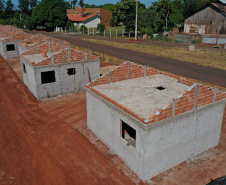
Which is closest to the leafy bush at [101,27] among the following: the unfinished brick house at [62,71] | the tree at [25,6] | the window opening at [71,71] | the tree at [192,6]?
the tree at [192,6]

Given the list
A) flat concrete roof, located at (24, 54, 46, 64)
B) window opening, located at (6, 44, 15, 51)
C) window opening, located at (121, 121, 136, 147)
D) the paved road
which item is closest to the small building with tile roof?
the paved road

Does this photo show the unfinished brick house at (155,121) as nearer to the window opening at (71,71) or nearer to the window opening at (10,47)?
the window opening at (71,71)

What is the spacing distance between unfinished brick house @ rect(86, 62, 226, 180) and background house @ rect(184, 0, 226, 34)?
47467mm

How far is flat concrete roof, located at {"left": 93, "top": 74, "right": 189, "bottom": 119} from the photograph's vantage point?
32.3ft

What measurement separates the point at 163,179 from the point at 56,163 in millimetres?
Result: 4841

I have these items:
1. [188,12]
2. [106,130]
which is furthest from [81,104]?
[188,12]

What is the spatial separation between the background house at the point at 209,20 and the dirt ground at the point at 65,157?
4636 cm

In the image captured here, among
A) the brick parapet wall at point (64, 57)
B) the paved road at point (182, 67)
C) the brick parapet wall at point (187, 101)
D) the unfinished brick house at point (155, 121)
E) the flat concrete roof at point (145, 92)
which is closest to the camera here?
the brick parapet wall at point (187, 101)

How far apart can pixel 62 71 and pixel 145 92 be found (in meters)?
8.98

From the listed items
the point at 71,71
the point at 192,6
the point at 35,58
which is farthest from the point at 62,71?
the point at 192,6

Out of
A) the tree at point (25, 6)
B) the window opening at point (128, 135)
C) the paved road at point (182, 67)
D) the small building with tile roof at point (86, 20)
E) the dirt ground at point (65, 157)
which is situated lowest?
the dirt ground at point (65, 157)

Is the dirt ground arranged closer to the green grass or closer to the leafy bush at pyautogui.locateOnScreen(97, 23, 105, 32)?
the green grass

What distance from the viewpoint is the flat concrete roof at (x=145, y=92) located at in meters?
9.85

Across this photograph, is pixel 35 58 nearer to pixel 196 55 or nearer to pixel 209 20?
pixel 196 55
